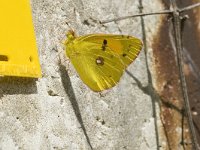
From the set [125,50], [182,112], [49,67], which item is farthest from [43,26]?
[182,112]

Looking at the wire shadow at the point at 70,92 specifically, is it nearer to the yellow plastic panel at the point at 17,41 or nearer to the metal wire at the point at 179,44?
the yellow plastic panel at the point at 17,41

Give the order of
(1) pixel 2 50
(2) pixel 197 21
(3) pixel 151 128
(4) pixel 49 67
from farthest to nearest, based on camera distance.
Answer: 1. (2) pixel 197 21
2. (3) pixel 151 128
3. (4) pixel 49 67
4. (1) pixel 2 50

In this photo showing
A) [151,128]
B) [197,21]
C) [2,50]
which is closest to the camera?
[2,50]

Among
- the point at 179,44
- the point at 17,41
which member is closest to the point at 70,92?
the point at 17,41

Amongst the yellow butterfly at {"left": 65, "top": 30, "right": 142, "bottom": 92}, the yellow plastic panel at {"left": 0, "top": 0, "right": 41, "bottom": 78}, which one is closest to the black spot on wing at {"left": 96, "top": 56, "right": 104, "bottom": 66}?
the yellow butterfly at {"left": 65, "top": 30, "right": 142, "bottom": 92}

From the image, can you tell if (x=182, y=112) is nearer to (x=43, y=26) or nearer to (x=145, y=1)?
(x=145, y=1)

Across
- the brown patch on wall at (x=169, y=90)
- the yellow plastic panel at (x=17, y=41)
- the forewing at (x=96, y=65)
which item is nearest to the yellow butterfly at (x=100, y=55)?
the forewing at (x=96, y=65)

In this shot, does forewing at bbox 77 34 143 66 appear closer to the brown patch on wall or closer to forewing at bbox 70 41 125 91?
forewing at bbox 70 41 125 91
